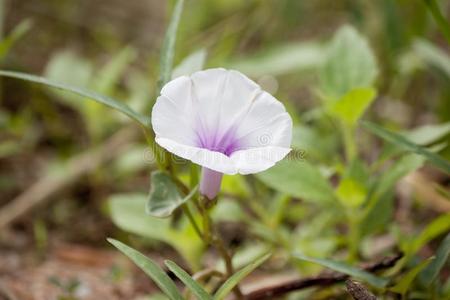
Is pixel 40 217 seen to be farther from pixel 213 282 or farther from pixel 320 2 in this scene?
pixel 320 2

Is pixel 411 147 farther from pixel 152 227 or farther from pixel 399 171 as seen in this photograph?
pixel 152 227

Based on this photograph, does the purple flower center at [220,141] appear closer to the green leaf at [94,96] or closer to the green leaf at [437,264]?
the green leaf at [94,96]

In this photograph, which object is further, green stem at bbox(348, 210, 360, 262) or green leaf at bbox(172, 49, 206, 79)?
green stem at bbox(348, 210, 360, 262)

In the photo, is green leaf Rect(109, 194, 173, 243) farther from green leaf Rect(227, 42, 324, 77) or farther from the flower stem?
green leaf Rect(227, 42, 324, 77)

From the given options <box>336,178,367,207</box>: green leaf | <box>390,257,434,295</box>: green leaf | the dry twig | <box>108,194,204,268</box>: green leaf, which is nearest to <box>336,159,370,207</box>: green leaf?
<box>336,178,367,207</box>: green leaf

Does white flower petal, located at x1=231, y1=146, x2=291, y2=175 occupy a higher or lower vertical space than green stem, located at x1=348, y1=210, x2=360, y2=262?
higher

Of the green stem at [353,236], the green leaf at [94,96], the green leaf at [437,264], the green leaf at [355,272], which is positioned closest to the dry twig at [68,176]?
the green leaf at [94,96]
